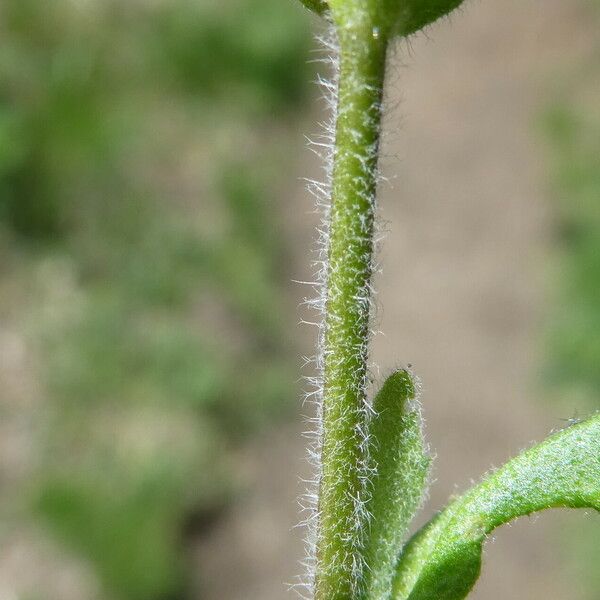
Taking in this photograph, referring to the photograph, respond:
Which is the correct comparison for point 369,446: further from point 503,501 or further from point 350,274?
point 350,274

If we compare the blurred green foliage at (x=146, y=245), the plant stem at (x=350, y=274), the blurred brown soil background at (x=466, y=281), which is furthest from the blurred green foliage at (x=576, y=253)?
the plant stem at (x=350, y=274)

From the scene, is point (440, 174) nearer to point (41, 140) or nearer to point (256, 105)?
point (256, 105)

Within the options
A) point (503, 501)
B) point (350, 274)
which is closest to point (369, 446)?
point (503, 501)

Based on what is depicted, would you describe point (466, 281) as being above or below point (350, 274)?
above

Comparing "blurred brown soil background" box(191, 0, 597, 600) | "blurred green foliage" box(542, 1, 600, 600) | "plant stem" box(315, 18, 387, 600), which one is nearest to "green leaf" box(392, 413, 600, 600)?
"plant stem" box(315, 18, 387, 600)

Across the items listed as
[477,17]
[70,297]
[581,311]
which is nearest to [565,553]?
[581,311]

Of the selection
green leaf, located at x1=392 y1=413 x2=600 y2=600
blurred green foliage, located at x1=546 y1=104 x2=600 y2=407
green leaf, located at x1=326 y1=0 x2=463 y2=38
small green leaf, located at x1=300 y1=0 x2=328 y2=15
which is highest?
blurred green foliage, located at x1=546 y1=104 x2=600 y2=407

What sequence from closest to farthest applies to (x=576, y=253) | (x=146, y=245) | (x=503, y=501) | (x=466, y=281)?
(x=503, y=501), (x=146, y=245), (x=576, y=253), (x=466, y=281)

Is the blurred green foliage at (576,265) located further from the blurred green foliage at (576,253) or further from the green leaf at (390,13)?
the green leaf at (390,13)

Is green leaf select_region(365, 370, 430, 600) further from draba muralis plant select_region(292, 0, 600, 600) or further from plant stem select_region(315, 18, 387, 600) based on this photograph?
plant stem select_region(315, 18, 387, 600)
